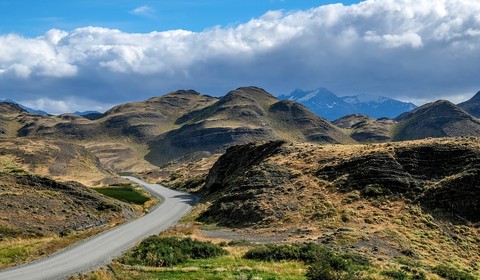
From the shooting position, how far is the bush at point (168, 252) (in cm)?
2766

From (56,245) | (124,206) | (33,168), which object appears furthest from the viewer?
(33,168)

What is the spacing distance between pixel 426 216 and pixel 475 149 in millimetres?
13930

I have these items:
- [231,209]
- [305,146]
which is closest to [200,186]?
[305,146]

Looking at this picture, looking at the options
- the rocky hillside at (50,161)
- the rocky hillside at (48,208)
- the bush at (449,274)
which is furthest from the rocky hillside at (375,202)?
the rocky hillside at (50,161)

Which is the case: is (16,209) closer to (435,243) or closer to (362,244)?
(362,244)

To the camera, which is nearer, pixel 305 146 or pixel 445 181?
pixel 445 181

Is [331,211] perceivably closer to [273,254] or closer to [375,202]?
[375,202]

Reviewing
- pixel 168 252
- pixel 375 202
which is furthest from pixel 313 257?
pixel 375 202

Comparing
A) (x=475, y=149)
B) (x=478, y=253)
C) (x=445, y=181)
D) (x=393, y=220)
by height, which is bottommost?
(x=478, y=253)

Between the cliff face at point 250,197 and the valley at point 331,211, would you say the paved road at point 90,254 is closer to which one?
the valley at point 331,211

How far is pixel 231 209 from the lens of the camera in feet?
172

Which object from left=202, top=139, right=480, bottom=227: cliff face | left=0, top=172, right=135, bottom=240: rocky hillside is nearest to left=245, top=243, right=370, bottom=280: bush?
left=202, top=139, right=480, bottom=227: cliff face

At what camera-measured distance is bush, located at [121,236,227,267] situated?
2766 cm

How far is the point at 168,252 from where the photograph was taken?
29266mm
